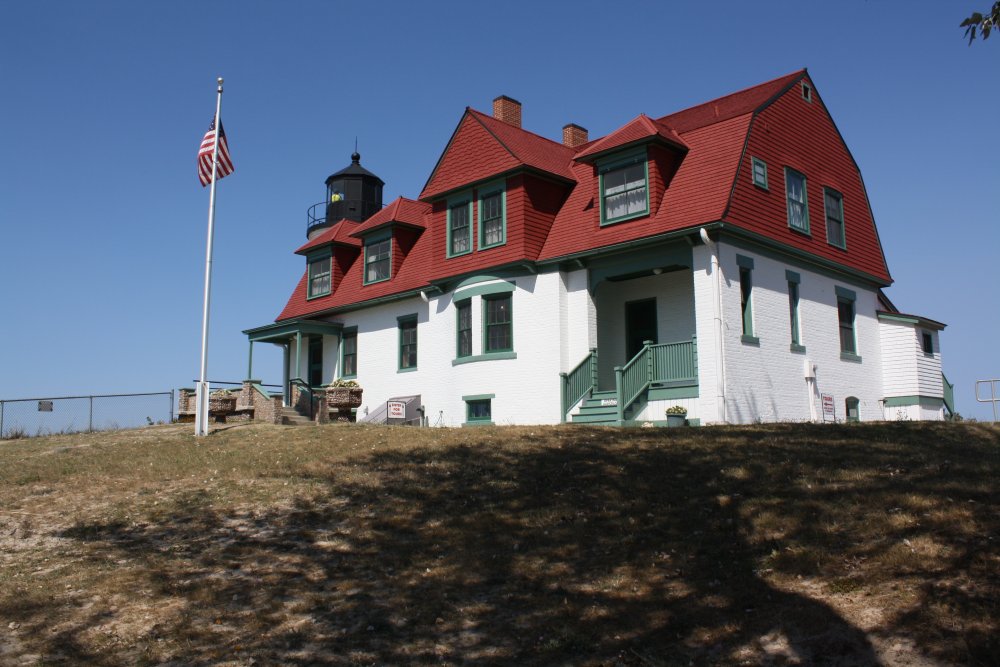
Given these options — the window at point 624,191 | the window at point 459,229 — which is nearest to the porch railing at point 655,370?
the window at point 624,191

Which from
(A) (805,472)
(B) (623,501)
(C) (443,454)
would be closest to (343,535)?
(B) (623,501)

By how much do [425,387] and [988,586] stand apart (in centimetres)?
2013

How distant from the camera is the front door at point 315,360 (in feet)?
105

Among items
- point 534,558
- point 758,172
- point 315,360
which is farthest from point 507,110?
point 534,558

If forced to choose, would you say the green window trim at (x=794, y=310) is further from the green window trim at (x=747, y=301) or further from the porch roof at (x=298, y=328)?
the porch roof at (x=298, y=328)

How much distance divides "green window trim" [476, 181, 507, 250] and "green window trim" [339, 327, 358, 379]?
25.2 ft

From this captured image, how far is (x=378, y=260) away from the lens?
29.8m

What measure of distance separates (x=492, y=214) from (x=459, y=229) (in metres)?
1.43

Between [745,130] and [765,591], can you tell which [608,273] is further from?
[765,591]

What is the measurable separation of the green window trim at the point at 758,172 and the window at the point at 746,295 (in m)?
2.04

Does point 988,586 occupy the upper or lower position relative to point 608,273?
lower

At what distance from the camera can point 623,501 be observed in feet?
37.6

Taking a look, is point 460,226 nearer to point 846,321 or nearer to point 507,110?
point 507,110

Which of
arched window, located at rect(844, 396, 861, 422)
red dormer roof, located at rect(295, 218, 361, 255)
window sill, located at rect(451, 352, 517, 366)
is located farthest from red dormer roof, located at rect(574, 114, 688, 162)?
red dormer roof, located at rect(295, 218, 361, 255)
